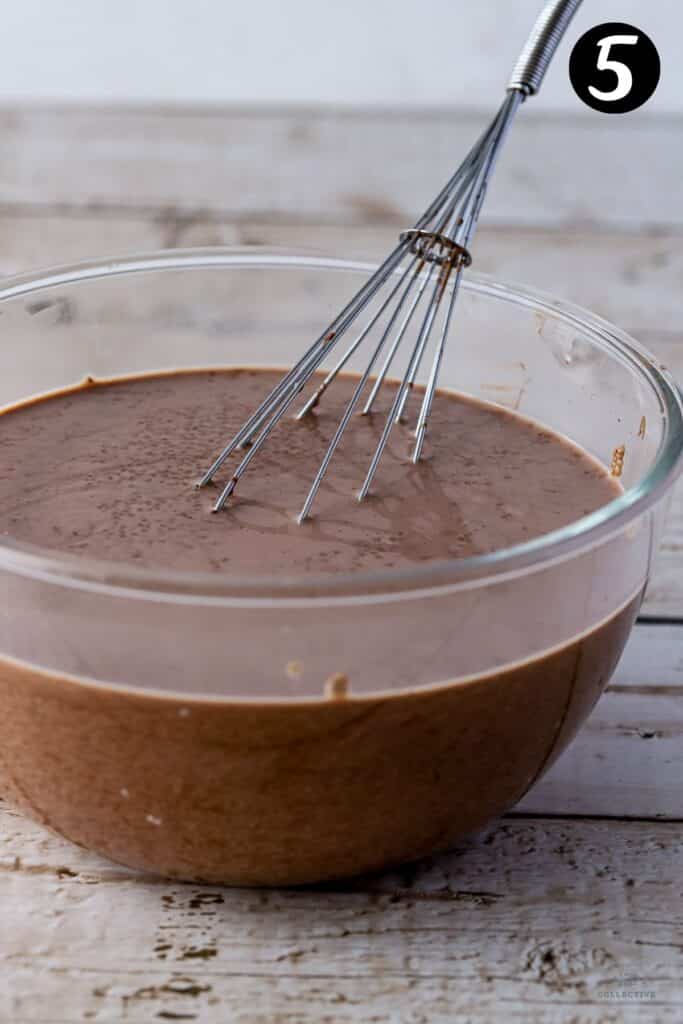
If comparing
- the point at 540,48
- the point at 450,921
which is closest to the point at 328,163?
the point at 540,48

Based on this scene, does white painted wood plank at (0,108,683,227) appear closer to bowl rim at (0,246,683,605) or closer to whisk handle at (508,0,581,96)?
whisk handle at (508,0,581,96)

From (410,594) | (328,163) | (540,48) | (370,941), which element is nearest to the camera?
(410,594)

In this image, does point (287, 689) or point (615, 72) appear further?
point (615, 72)

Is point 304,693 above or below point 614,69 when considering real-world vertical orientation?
below

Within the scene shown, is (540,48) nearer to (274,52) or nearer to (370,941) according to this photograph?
(370,941)

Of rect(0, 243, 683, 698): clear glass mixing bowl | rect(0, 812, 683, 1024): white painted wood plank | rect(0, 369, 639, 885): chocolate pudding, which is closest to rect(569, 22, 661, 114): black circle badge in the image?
rect(0, 243, 683, 698): clear glass mixing bowl

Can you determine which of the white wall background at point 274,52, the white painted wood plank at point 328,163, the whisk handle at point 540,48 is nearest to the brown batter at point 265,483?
the whisk handle at point 540,48

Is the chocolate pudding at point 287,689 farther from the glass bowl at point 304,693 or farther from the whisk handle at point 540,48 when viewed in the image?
the whisk handle at point 540,48
